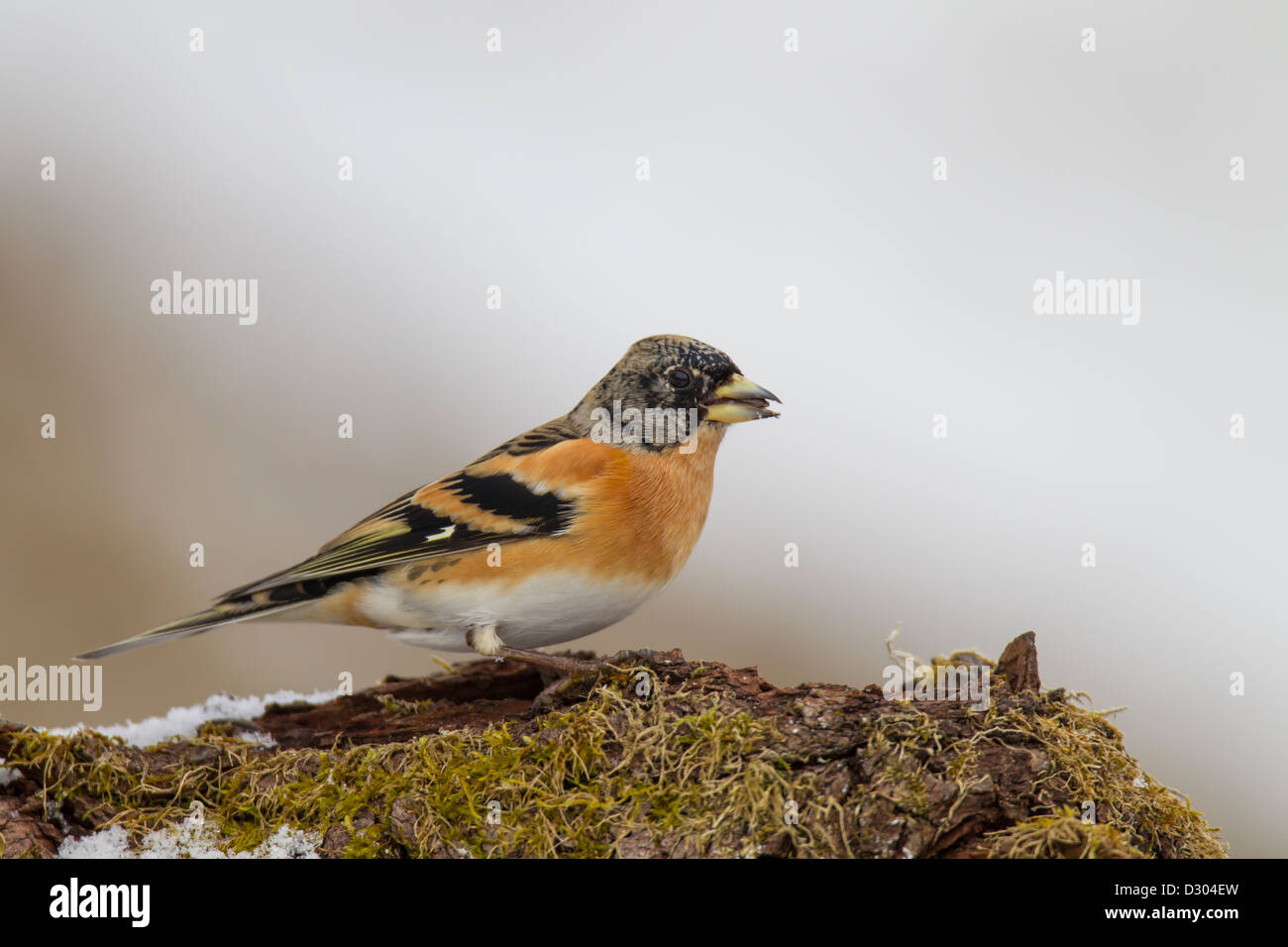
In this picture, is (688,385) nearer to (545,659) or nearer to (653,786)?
(545,659)

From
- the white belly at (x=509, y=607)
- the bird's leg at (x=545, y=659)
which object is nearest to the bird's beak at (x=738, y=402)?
the white belly at (x=509, y=607)

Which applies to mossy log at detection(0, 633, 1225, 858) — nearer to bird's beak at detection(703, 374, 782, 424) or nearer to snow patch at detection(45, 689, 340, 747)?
snow patch at detection(45, 689, 340, 747)

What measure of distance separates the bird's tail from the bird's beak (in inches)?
70.2

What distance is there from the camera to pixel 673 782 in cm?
268

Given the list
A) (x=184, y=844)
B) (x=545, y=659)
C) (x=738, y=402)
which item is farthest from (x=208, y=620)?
(x=738, y=402)

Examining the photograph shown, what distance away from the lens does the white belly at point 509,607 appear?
11.5ft

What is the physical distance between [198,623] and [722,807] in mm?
2200

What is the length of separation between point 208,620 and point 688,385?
2.05 meters

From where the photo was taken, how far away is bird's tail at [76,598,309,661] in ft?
11.7

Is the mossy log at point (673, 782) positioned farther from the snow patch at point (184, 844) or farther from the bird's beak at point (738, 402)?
the bird's beak at point (738, 402)

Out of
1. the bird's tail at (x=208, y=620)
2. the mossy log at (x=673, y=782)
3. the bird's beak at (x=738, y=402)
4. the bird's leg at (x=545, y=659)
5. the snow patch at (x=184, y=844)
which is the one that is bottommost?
the snow patch at (x=184, y=844)

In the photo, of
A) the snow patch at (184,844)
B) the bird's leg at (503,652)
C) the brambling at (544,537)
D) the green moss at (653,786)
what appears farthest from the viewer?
the brambling at (544,537)

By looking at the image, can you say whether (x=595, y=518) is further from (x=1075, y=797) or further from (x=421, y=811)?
(x=1075, y=797)

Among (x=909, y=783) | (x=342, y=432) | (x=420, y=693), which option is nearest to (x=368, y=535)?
(x=420, y=693)
